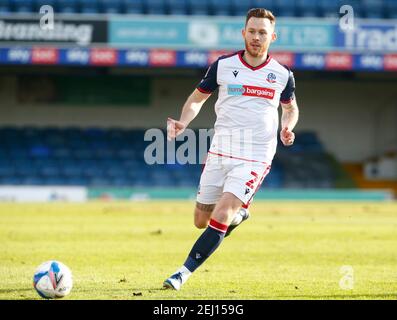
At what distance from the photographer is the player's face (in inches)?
353

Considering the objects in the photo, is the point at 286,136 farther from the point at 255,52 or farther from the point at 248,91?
the point at 255,52

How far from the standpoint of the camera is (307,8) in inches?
1364

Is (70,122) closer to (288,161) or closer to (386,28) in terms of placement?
(288,161)

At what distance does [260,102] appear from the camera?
363 inches

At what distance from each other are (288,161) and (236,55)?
25.8m

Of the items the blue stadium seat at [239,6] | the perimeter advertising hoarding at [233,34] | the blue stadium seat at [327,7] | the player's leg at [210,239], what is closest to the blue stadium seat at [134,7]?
the perimeter advertising hoarding at [233,34]

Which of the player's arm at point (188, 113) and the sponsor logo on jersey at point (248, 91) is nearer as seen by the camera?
the player's arm at point (188, 113)

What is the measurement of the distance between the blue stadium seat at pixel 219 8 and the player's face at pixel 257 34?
25598 mm

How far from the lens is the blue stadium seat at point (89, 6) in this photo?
3339 cm

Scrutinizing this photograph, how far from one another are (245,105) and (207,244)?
1548 millimetres

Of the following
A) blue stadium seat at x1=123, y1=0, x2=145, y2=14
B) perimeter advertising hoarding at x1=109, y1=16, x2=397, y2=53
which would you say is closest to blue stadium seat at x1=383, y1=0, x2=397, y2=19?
perimeter advertising hoarding at x1=109, y1=16, x2=397, y2=53

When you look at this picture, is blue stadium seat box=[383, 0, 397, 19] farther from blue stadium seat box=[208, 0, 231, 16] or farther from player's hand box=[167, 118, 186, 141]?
player's hand box=[167, 118, 186, 141]

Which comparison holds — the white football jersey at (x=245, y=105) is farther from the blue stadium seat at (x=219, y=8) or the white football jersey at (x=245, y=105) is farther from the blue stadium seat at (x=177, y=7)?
the blue stadium seat at (x=219, y=8)

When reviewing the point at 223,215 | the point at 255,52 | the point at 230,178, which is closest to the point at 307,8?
the point at 255,52
